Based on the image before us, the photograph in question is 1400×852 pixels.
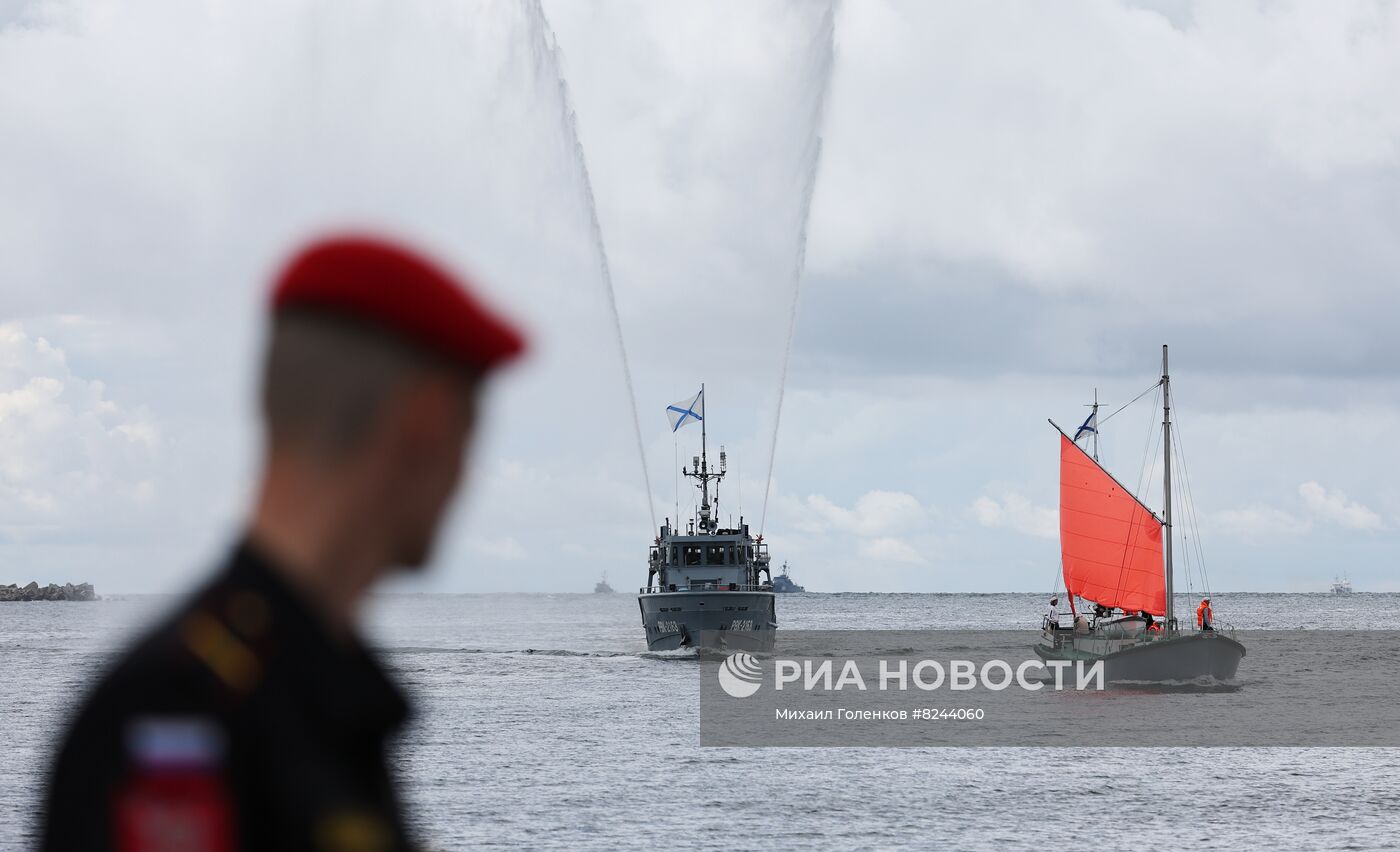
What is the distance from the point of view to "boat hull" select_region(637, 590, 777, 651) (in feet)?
209

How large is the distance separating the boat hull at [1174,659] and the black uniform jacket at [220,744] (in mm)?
60477

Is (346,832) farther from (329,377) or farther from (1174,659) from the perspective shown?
(1174,659)

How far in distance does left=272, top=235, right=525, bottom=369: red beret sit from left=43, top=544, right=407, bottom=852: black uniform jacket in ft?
1.02

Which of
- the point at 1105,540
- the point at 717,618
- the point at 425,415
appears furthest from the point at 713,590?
the point at 425,415

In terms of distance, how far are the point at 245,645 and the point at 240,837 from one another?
0.20m

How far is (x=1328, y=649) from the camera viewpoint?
10775 cm

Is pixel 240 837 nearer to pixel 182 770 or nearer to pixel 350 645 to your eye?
pixel 182 770

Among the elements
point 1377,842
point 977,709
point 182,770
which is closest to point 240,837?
point 182,770

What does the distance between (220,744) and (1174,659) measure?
203 ft

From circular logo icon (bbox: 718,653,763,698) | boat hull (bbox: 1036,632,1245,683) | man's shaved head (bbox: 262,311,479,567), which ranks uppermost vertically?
man's shaved head (bbox: 262,311,479,567)

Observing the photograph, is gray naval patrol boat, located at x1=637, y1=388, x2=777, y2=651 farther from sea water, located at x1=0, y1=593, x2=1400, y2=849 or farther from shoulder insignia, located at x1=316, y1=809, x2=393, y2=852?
shoulder insignia, located at x1=316, y1=809, x2=393, y2=852

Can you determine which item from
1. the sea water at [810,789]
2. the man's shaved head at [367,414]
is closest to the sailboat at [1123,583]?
the sea water at [810,789]

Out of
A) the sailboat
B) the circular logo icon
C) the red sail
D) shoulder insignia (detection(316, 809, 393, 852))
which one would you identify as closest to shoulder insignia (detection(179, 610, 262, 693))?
shoulder insignia (detection(316, 809, 393, 852))

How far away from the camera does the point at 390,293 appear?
1720 millimetres
